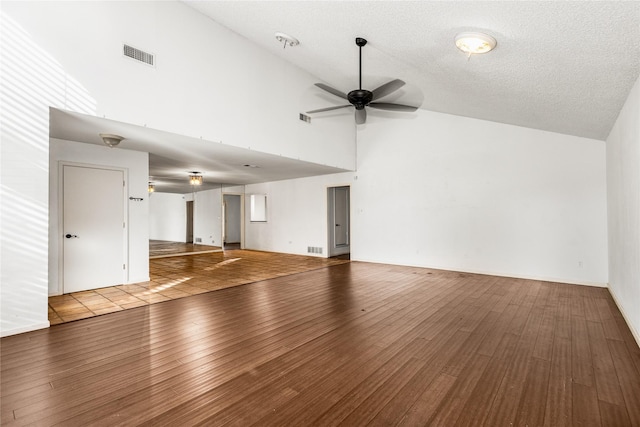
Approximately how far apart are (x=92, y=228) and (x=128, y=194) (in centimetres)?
80

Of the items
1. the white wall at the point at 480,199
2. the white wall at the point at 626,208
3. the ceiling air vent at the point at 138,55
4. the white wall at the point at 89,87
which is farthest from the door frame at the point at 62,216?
the white wall at the point at 626,208

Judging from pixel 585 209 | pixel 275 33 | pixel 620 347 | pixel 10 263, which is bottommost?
pixel 620 347

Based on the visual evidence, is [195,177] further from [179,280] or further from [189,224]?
[189,224]

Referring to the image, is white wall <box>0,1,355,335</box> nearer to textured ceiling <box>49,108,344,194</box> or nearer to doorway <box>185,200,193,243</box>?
textured ceiling <box>49,108,344,194</box>

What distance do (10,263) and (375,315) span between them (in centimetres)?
398

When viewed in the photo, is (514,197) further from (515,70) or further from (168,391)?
(168,391)

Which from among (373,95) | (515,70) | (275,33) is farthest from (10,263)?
(515,70)

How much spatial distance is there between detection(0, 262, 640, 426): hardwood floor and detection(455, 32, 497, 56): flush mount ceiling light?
111 inches

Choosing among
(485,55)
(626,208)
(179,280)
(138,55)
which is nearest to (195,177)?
(179,280)

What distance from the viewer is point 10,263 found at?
123 inches

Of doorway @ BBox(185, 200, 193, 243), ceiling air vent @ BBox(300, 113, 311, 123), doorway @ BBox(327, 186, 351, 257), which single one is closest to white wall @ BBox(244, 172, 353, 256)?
doorway @ BBox(327, 186, 351, 257)

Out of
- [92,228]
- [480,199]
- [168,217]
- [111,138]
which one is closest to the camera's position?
[111,138]

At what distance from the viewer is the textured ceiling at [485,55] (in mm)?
2293

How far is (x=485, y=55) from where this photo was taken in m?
3.13
